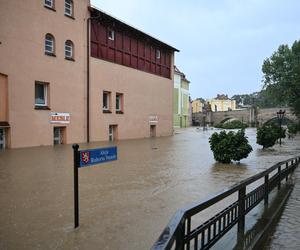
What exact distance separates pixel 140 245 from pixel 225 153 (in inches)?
392

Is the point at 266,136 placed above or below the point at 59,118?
below

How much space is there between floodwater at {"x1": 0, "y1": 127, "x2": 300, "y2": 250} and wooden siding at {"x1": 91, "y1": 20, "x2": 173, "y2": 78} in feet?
49.5

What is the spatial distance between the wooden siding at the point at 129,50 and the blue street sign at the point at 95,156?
21.9m

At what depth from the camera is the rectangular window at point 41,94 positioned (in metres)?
22.8

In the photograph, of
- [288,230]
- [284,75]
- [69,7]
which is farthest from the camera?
[284,75]

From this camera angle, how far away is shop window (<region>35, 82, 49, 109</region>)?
22.8 m

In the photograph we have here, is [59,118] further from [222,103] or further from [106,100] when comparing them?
[222,103]

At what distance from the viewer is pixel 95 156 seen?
6188 mm

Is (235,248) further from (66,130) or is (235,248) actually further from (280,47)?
(280,47)

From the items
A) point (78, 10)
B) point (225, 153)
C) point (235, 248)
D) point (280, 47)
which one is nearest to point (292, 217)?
point (235, 248)

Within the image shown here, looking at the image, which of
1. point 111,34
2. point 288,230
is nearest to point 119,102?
point 111,34

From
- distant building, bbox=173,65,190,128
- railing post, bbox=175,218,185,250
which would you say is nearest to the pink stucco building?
railing post, bbox=175,218,185,250

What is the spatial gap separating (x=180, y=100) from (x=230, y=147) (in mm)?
56772

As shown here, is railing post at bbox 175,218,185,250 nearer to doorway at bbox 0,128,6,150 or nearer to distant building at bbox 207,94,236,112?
doorway at bbox 0,128,6,150
